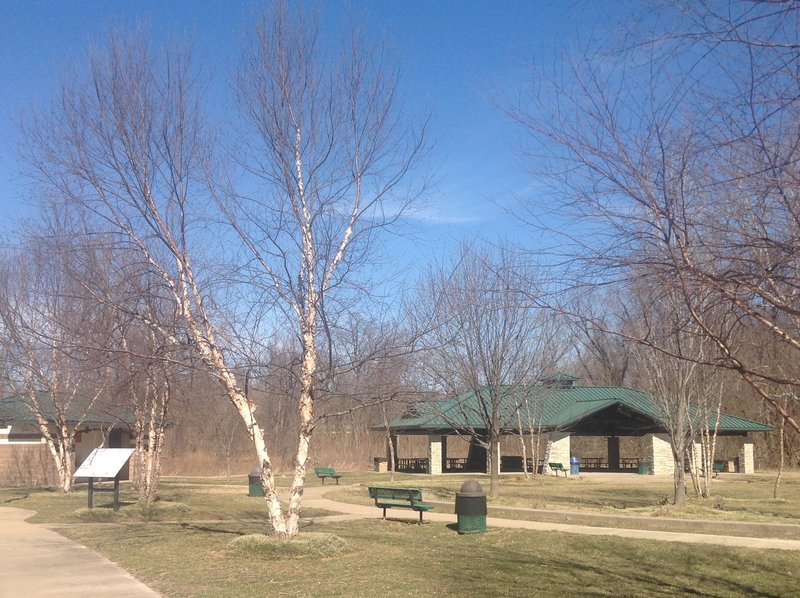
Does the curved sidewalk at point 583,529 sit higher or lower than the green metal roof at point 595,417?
lower

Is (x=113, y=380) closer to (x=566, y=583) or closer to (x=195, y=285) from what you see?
(x=195, y=285)

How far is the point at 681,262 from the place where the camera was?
5078 mm

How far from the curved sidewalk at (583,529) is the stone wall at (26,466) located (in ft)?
57.9

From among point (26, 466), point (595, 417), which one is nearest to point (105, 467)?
→ point (26, 466)

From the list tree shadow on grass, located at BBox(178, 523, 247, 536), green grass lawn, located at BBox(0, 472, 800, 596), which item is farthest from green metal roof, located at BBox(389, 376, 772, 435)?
A: tree shadow on grass, located at BBox(178, 523, 247, 536)

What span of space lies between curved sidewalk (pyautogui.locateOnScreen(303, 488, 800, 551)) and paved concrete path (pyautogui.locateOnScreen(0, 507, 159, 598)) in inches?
220

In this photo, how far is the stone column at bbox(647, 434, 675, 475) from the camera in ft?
136

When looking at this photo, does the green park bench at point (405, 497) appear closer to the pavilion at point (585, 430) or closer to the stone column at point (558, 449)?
the pavilion at point (585, 430)

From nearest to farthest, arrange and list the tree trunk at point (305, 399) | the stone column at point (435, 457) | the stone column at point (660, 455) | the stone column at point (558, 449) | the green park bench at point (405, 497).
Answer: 1. the tree trunk at point (305, 399)
2. the green park bench at point (405, 497)
3. the stone column at point (558, 449)
4. the stone column at point (435, 457)
5. the stone column at point (660, 455)

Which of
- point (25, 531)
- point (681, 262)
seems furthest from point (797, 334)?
point (25, 531)

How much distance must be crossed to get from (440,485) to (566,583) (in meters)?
21.4

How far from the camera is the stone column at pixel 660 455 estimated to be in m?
41.5

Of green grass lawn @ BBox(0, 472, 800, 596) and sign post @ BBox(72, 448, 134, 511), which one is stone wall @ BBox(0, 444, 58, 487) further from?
green grass lawn @ BBox(0, 472, 800, 596)

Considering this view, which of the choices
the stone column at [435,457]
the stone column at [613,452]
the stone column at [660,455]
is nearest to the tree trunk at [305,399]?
the stone column at [435,457]
